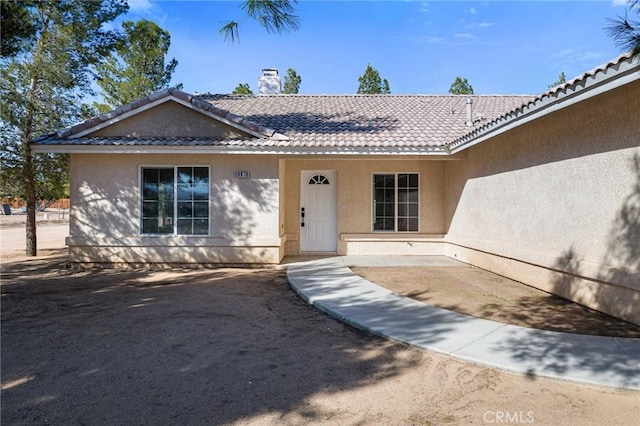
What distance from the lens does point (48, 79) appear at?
12.2 metres

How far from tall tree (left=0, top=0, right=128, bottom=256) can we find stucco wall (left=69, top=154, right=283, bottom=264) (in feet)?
13.8

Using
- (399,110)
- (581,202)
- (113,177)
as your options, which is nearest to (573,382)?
(581,202)

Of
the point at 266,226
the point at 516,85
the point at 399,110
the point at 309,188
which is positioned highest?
the point at 516,85

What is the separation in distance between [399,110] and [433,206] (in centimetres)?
414

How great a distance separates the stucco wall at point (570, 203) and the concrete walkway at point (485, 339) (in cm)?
156

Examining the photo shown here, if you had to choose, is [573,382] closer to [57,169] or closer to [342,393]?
[342,393]

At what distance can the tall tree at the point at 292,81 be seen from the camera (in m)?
41.5

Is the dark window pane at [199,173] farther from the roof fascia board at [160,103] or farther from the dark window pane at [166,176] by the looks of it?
the roof fascia board at [160,103]

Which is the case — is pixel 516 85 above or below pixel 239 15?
above

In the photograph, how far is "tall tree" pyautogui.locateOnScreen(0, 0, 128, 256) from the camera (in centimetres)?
1193

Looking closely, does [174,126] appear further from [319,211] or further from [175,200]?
[319,211]

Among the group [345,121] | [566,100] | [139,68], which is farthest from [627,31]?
[139,68]

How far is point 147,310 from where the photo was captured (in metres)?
6.35

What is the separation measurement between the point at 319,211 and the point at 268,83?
885 cm
